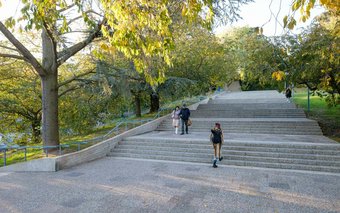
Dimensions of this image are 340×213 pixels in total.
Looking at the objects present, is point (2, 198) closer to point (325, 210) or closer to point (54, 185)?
point (54, 185)

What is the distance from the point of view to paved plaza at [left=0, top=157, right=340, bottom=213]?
594cm

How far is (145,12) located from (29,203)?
18.1 ft

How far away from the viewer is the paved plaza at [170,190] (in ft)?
19.5

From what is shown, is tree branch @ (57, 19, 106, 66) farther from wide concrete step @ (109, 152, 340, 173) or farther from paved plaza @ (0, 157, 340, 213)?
wide concrete step @ (109, 152, 340, 173)

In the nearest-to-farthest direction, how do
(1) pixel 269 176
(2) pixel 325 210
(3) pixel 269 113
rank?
(2) pixel 325 210 → (1) pixel 269 176 → (3) pixel 269 113

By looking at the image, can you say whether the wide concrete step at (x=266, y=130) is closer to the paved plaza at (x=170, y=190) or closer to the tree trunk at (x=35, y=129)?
the paved plaza at (x=170, y=190)

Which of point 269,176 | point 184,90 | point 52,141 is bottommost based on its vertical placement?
point 269,176

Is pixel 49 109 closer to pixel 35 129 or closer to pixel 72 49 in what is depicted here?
pixel 72 49

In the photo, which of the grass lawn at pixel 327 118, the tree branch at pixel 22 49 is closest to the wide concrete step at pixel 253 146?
the grass lawn at pixel 327 118

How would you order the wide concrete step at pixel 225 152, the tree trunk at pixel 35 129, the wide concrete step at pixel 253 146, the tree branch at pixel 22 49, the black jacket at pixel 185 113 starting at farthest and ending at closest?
1. the tree trunk at pixel 35 129
2. the black jacket at pixel 185 113
3. the wide concrete step at pixel 253 146
4. the wide concrete step at pixel 225 152
5. the tree branch at pixel 22 49

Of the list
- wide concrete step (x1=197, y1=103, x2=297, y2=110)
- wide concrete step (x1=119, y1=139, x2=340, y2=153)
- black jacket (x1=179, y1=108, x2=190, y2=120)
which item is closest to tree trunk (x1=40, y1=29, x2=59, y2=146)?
wide concrete step (x1=119, y1=139, x2=340, y2=153)

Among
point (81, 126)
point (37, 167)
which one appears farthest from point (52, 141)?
point (81, 126)

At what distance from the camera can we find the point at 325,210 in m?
5.63

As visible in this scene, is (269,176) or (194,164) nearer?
(269,176)
